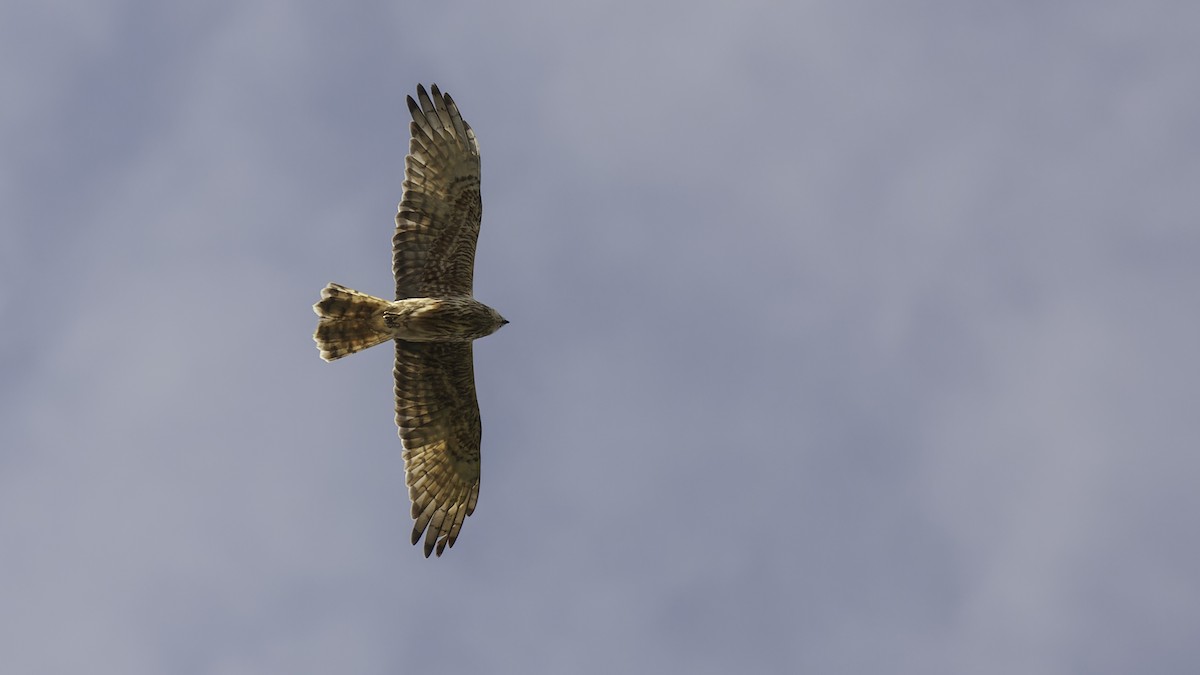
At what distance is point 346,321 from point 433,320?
105 centimetres

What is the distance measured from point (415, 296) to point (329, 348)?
1.24 meters

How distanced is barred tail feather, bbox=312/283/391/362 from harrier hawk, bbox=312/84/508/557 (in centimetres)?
1

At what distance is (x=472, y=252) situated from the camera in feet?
63.6

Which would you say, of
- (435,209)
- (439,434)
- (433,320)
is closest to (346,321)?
(433,320)

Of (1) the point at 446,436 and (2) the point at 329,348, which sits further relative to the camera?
(1) the point at 446,436

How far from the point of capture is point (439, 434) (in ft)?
65.6

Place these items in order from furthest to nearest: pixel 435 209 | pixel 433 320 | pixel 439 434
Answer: pixel 439 434 → pixel 435 209 → pixel 433 320

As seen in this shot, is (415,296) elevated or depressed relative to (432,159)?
depressed

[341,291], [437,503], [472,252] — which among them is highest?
[472,252]

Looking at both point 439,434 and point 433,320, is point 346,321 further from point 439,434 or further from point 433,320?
point 439,434

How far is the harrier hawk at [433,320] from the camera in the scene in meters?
18.7

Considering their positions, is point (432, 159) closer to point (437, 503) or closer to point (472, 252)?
point (472, 252)

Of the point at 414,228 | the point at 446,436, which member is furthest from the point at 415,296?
the point at 446,436

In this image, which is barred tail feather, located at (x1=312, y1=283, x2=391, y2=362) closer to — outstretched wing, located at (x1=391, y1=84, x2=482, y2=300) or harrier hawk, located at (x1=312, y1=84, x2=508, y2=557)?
harrier hawk, located at (x1=312, y1=84, x2=508, y2=557)
